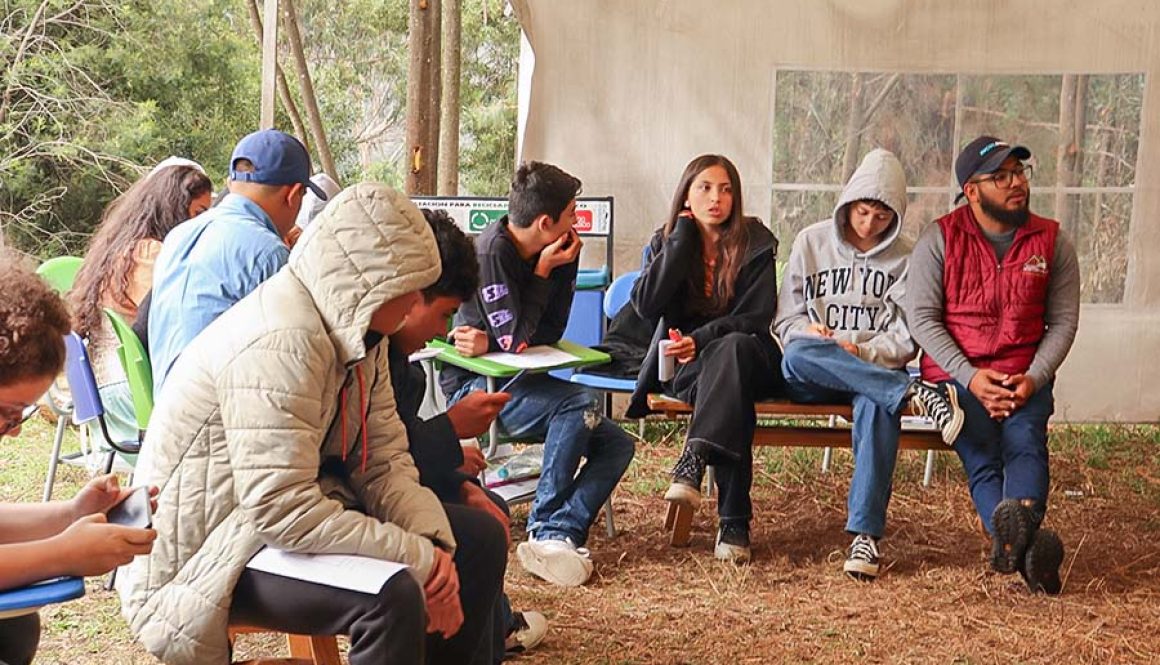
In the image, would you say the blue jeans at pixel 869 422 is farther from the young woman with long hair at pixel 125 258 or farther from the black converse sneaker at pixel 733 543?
the young woman with long hair at pixel 125 258

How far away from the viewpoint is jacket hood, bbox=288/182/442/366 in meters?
2.48

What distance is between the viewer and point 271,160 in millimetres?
3604

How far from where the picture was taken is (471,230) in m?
6.44

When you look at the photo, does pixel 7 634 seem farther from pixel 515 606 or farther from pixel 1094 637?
pixel 1094 637

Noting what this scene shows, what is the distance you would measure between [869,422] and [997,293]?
605mm

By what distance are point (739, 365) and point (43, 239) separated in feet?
28.8

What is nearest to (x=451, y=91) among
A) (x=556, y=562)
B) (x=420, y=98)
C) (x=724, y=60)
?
(x=420, y=98)

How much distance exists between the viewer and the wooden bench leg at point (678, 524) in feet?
15.6

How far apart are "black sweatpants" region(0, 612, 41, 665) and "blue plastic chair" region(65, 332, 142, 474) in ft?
5.65

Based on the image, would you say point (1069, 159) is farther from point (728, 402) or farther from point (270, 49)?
point (270, 49)

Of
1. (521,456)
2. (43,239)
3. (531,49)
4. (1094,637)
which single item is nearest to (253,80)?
(43,239)

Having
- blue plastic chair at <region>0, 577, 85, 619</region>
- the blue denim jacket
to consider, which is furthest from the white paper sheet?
blue plastic chair at <region>0, 577, 85, 619</region>

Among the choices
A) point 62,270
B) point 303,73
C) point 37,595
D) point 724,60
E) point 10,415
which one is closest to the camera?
point 37,595

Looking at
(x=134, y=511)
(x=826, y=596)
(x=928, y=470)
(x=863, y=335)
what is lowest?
(x=826, y=596)
